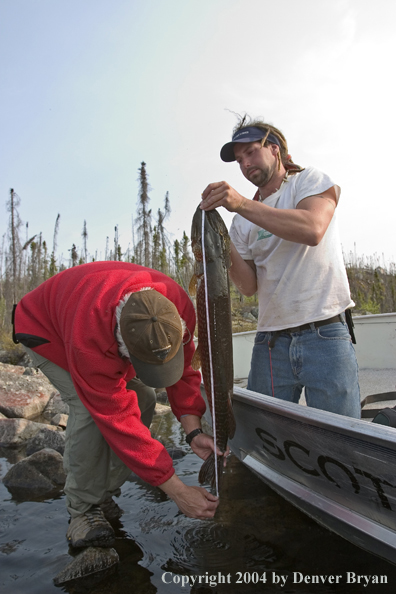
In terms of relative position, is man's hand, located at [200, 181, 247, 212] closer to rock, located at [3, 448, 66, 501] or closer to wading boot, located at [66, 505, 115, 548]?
wading boot, located at [66, 505, 115, 548]

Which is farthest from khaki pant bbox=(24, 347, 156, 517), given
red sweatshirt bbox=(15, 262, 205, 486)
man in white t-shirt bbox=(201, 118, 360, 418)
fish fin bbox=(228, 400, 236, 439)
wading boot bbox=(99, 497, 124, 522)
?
man in white t-shirt bbox=(201, 118, 360, 418)

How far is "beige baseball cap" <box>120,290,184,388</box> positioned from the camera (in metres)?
2.24

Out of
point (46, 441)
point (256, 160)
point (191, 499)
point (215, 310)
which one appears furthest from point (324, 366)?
point (46, 441)

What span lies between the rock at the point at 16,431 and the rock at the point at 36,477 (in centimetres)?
148

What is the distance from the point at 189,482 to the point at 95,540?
142 centimetres

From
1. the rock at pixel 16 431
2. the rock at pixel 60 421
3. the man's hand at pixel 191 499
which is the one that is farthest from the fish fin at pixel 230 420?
the rock at pixel 60 421

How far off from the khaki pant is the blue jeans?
1483 millimetres

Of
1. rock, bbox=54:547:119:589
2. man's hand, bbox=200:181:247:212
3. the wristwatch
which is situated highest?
man's hand, bbox=200:181:247:212

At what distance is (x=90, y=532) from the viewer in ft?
9.23

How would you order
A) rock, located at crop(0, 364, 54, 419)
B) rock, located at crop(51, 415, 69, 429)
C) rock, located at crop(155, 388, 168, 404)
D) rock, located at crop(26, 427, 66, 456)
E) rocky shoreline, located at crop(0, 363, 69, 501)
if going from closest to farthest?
rocky shoreline, located at crop(0, 363, 69, 501), rock, located at crop(26, 427, 66, 456), rock, located at crop(51, 415, 69, 429), rock, located at crop(0, 364, 54, 419), rock, located at crop(155, 388, 168, 404)

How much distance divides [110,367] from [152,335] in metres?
0.43

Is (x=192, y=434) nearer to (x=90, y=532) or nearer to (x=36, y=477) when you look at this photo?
(x=90, y=532)

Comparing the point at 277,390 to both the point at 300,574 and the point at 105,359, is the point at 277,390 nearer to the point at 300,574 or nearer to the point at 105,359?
the point at 300,574

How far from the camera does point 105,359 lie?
245 centimetres
